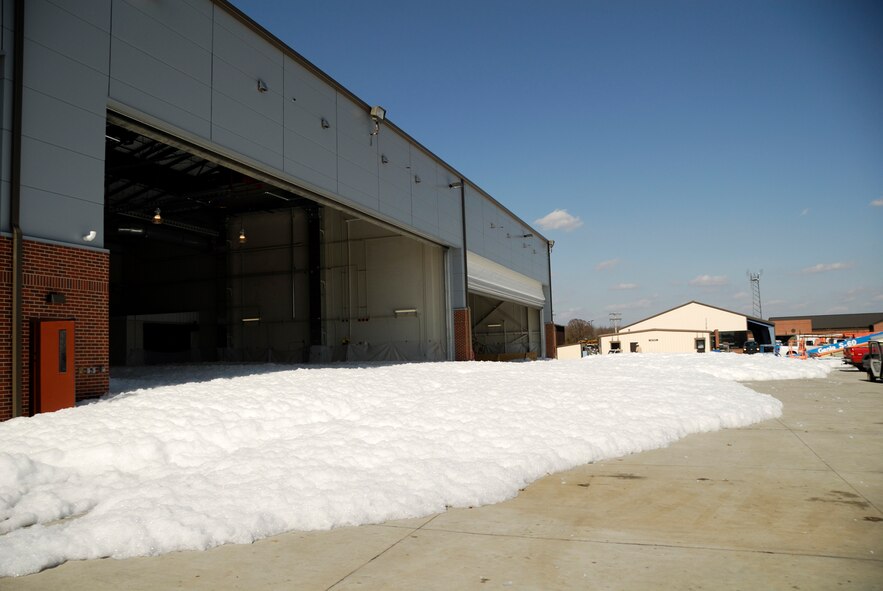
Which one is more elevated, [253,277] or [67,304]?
[253,277]

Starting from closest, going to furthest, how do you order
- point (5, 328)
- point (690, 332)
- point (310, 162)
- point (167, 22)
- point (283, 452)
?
point (283, 452), point (5, 328), point (167, 22), point (310, 162), point (690, 332)

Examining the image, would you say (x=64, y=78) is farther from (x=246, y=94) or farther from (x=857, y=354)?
(x=857, y=354)

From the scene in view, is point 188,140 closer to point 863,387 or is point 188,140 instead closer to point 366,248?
point 366,248

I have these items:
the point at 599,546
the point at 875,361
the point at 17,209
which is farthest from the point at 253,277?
the point at 599,546

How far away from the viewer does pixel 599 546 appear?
446cm

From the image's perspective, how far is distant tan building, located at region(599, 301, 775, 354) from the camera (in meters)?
57.4

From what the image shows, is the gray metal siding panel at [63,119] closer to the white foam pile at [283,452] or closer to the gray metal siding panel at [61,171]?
the gray metal siding panel at [61,171]

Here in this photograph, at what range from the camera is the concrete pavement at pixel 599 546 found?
3855 millimetres

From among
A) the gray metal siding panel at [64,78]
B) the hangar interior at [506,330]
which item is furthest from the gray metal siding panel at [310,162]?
the hangar interior at [506,330]

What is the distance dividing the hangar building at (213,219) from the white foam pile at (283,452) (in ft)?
8.73

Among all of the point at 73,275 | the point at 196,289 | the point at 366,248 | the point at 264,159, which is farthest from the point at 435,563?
the point at 196,289

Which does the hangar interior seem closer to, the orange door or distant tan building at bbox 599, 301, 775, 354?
distant tan building at bbox 599, 301, 775, 354

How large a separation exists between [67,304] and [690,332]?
184 feet

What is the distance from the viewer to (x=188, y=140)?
45.7 ft
